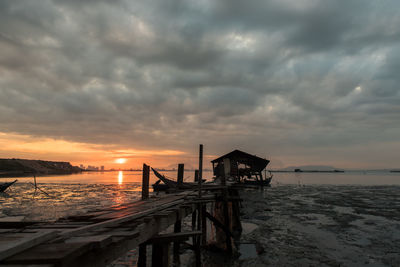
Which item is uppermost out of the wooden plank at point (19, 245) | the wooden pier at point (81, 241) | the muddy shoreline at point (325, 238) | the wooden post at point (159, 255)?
the wooden plank at point (19, 245)

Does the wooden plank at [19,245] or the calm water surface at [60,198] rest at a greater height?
the wooden plank at [19,245]

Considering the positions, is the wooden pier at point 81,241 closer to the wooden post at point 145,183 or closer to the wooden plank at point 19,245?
the wooden plank at point 19,245

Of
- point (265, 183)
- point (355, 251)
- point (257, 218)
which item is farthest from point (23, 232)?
point (265, 183)

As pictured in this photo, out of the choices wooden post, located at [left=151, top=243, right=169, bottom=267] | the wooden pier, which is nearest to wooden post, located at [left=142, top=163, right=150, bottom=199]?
the wooden pier

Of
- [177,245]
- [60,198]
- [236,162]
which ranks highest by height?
[236,162]

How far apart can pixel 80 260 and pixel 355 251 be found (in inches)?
504

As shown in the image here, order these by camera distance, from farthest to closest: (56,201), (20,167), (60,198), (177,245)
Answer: (20,167)
(60,198)
(56,201)
(177,245)

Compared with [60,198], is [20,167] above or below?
above

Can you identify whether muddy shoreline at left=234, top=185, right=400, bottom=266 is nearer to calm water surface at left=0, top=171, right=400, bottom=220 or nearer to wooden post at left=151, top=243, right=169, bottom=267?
wooden post at left=151, top=243, right=169, bottom=267

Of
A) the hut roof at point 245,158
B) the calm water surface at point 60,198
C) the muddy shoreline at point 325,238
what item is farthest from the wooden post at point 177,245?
the hut roof at point 245,158

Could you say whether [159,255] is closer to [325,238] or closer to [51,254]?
[51,254]

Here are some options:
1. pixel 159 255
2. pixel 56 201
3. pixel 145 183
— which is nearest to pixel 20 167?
pixel 56 201

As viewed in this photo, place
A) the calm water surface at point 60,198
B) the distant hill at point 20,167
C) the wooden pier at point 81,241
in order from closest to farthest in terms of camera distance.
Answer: the wooden pier at point 81,241
the calm water surface at point 60,198
the distant hill at point 20,167

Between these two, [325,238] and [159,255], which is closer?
[159,255]
